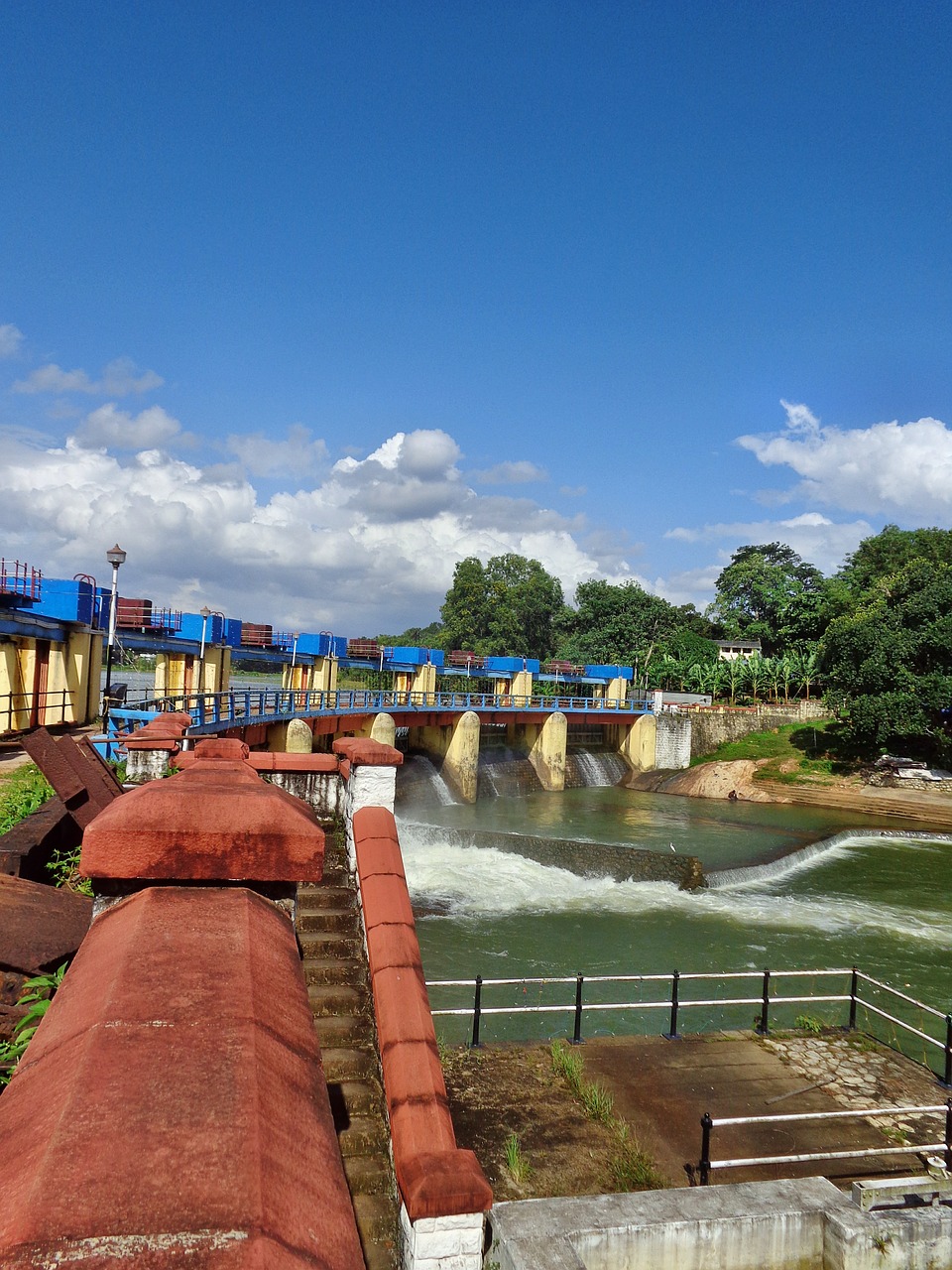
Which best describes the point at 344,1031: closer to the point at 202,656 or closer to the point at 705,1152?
the point at 705,1152

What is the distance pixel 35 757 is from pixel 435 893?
14.2 metres

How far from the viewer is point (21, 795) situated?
10578 mm

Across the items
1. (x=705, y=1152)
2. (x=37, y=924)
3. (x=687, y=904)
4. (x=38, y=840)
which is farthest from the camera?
(x=687, y=904)

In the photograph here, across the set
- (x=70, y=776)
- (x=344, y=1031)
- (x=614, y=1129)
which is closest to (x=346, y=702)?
(x=70, y=776)

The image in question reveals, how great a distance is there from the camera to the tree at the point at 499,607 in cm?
7625

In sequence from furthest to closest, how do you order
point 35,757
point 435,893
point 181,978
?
point 435,893 < point 35,757 < point 181,978

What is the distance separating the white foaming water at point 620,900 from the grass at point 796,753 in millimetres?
20282

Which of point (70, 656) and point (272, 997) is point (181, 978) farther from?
point (70, 656)

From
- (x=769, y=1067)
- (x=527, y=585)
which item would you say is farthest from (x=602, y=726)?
(x=769, y=1067)

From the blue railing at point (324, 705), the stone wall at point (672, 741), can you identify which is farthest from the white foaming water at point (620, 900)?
the stone wall at point (672, 741)

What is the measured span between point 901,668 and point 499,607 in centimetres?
4216

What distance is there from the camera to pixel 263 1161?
1.30 m

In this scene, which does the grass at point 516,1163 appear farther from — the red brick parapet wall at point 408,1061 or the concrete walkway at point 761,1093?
the red brick parapet wall at point 408,1061

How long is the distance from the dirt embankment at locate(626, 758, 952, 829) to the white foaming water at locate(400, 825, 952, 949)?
1597 cm
